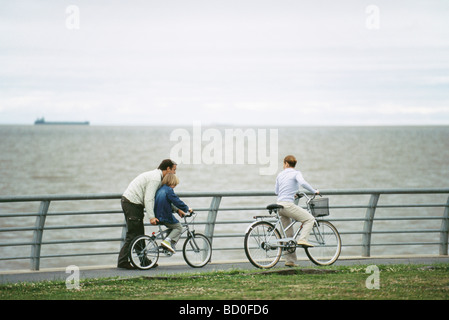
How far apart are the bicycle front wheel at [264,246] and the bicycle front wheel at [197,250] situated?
3.05 ft

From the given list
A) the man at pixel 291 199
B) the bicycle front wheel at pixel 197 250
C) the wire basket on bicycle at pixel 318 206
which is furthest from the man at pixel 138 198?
the wire basket on bicycle at pixel 318 206

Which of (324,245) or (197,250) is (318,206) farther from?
(197,250)

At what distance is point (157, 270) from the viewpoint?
36.2ft

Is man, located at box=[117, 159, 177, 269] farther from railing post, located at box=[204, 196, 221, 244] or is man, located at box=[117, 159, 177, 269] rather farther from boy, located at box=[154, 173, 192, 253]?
railing post, located at box=[204, 196, 221, 244]

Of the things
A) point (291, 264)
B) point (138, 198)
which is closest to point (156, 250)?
point (138, 198)

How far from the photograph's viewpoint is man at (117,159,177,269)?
10.9 m

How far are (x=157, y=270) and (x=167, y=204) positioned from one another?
1.12m

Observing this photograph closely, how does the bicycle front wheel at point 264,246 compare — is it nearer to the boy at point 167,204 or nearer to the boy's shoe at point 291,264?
the boy's shoe at point 291,264

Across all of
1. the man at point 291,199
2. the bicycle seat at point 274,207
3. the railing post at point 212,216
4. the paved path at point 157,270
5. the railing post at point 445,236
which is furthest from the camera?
the railing post at point 445,236

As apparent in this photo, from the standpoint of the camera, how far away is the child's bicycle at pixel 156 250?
36.1 feet

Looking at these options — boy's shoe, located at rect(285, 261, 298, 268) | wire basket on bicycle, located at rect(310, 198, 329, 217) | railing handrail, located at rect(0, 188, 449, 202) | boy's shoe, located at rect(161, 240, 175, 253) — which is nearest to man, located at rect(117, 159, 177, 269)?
boy's shoe, located at rect(161, 240, 175, 253)

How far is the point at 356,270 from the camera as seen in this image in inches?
399

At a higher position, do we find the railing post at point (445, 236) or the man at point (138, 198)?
the man at point (138, 198)
